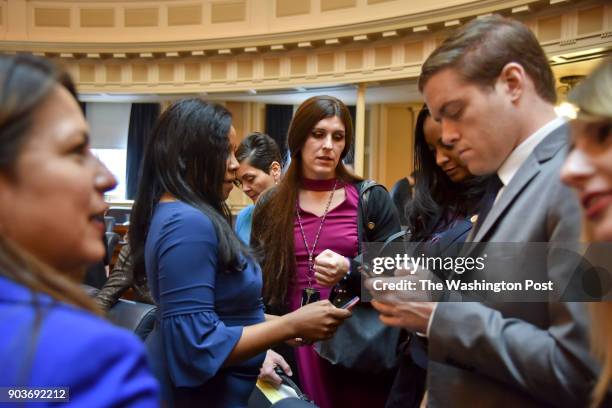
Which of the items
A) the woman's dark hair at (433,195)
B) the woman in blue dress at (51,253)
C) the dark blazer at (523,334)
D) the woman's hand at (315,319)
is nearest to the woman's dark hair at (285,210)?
the woman's dark hair at (433,195)

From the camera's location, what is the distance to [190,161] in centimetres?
160

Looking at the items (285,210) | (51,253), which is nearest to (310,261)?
(285,210)

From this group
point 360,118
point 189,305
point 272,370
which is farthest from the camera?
point 360,118

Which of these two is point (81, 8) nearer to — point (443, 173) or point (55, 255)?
point (443, 173)

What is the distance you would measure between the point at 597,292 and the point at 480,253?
28 centimetres

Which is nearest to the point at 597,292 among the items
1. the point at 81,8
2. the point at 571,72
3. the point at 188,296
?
the point at 188,296

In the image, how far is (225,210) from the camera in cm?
177

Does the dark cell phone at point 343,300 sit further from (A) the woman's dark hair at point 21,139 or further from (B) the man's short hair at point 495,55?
(A) the woman's dark hair at point 21,139

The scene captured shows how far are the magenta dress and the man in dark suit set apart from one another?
91 cm

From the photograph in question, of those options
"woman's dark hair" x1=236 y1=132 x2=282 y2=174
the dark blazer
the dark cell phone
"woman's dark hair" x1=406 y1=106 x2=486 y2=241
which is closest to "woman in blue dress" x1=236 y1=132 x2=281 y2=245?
"woman's dark hair" x1=236 y1=132 x2=282 y2=174

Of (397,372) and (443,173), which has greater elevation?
(443,173)

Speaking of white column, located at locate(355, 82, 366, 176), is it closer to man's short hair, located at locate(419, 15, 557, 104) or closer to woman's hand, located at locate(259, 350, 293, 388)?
woman's hand, located at locate(259, 350, 293, 388)

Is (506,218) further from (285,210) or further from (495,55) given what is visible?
(285,210)

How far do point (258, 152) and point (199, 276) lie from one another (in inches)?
85.9
